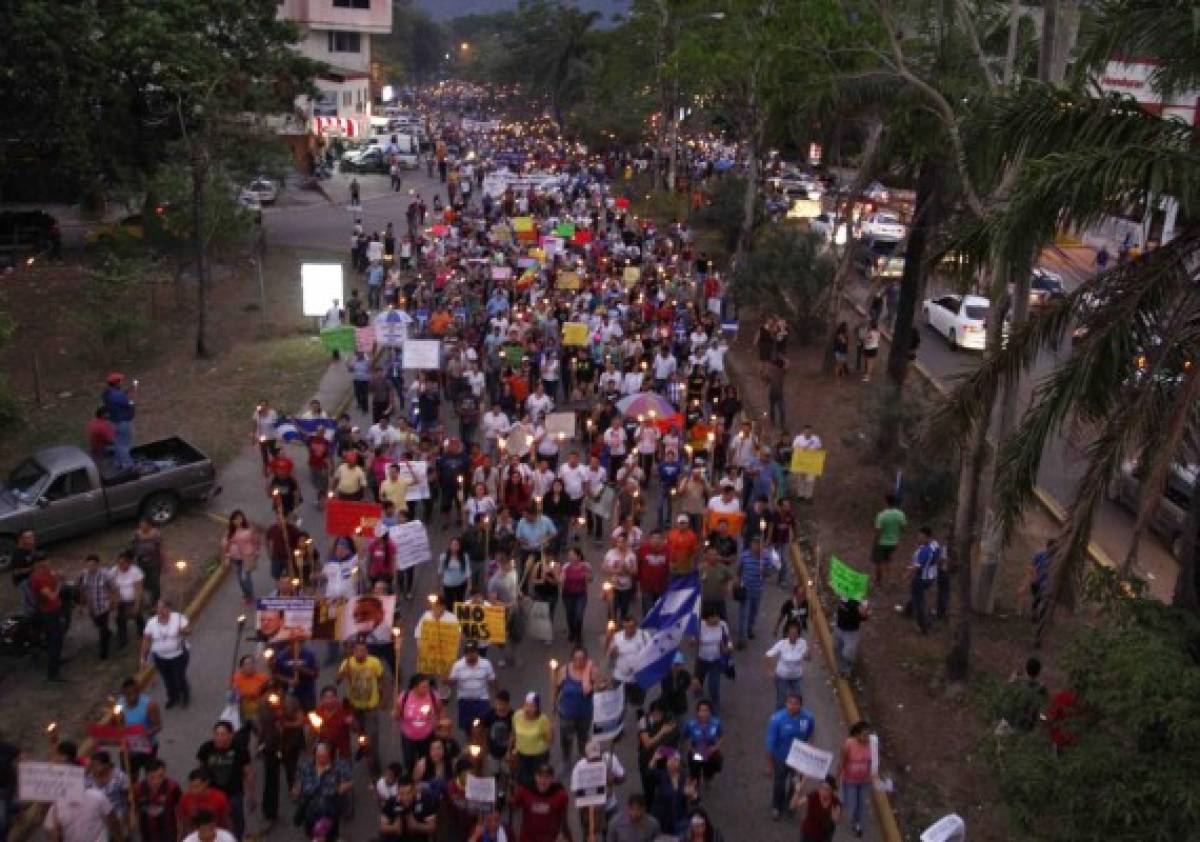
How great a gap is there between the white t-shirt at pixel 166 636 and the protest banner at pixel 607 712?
4.27 metres

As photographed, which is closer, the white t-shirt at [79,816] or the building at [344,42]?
the white t-shirt at [79,816]

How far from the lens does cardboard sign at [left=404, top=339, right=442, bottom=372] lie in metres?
20.8

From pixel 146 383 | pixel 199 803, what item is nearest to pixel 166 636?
pixel 199 803

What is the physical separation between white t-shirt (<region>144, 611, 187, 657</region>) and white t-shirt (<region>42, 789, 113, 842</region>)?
2642mm

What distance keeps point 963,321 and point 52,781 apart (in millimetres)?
26140

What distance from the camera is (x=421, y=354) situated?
20859mm

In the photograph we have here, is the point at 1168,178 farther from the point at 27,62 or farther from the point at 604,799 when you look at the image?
the point at 27,62

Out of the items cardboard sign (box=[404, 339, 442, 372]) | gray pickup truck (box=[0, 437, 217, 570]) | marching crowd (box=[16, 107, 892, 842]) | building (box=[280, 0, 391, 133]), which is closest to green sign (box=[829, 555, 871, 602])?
marching crowd (box=[16, 107, 892, 842])

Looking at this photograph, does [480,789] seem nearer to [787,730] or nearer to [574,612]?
[787,730]

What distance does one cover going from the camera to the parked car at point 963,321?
30.1m

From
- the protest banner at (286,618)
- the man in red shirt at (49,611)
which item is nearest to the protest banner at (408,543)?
the protest banner at (286,618)

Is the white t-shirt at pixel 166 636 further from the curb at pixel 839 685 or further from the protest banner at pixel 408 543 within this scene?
the curb at pixel 839 685

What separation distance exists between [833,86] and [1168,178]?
10.3 metres

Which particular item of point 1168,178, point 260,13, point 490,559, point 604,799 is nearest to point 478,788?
point 604,799
